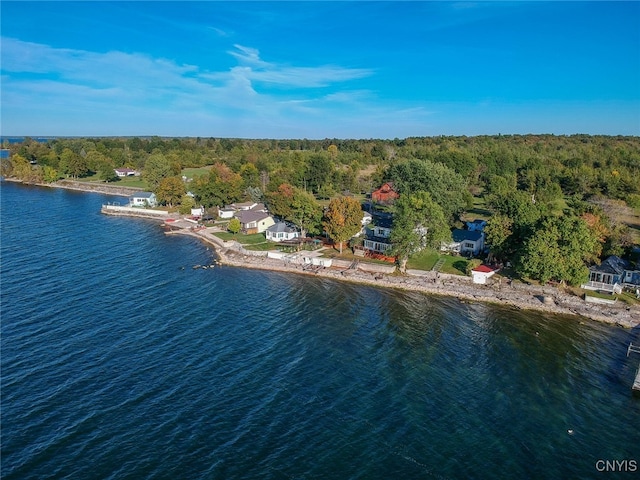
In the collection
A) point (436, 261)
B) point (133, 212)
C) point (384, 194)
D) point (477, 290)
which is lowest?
point (477, 290)

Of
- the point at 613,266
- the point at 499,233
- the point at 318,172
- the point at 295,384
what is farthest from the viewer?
the point at 318,172

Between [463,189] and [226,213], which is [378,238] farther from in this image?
[226,213]

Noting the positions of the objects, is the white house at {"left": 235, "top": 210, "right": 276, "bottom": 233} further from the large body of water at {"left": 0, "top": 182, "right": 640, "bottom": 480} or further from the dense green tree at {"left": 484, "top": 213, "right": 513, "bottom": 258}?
the dense green tree at {"left": 484, "top": 213, "right": 513, "bottom": 258}

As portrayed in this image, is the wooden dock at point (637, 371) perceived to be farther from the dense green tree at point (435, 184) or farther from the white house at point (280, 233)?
the white house at point (280, 233)

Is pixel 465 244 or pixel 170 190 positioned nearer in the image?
pixel 465 244

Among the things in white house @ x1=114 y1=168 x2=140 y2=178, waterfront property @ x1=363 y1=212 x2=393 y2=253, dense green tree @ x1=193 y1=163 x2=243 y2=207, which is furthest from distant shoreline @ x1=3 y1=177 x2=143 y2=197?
waterfront property @ x1=363 y1=212 x2=393 y2=253

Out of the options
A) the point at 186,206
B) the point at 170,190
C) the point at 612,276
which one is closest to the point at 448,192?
the point at 612,276

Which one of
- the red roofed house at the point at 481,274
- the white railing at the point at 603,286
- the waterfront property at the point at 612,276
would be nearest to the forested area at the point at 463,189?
the waterfront property at the point at 612,276
